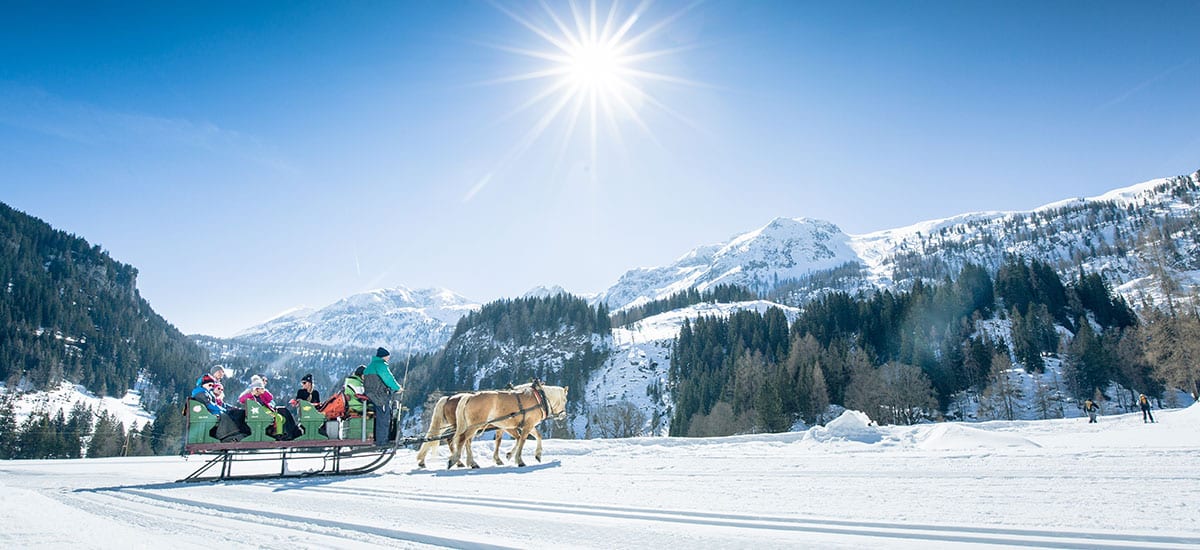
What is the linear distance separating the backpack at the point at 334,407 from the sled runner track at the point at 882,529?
641 centimetres

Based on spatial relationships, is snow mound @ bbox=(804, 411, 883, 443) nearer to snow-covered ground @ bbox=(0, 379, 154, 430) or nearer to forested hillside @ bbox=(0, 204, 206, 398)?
snow-covered ground @ bbox=(0, 379, 154, 430)

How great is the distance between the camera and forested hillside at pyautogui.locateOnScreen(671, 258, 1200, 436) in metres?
73.8

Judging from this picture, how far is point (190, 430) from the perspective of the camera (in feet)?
34.1

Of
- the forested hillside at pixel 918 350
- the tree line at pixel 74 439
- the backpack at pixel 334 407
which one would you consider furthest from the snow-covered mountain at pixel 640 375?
the backpack at pixel 334 407

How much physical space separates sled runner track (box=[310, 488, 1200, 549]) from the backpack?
6405 millimetres

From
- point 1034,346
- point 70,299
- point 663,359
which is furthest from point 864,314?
point 70,299

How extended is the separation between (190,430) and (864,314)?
12315cm

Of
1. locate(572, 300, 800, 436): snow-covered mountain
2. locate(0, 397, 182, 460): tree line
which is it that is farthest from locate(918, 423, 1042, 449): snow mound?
locate(572, 300, 800, 436): snow-covered mountain

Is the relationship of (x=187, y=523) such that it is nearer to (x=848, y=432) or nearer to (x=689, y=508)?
(x=689, y=508)

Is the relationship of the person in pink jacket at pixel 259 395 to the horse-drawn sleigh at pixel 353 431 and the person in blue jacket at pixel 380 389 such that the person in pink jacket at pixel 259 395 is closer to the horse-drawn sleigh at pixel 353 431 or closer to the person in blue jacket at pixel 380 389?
the horse-drawn sleigh at pixel 353 431

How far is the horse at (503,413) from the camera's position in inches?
488

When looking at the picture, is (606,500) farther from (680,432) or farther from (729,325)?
(729,325)

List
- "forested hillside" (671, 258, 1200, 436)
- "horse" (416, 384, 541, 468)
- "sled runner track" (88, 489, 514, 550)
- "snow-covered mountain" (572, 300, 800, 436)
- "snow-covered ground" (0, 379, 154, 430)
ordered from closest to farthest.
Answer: "sled runner track" (88, 489, 514, 550) → "horse" (416, 384, 541, 468) → "forested hillside" (671, 258, 1200, 436) → "snow-covered mountain" (572, 300, 800, 436) → "snow-covered ground" (0, 379, 154, 430)

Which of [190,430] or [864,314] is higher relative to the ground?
[864,314]
